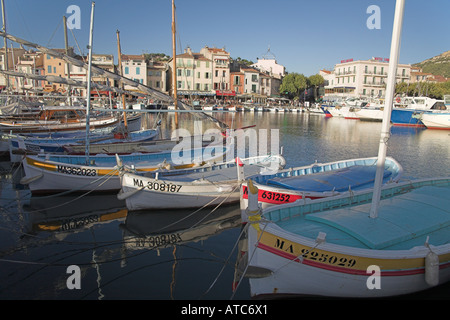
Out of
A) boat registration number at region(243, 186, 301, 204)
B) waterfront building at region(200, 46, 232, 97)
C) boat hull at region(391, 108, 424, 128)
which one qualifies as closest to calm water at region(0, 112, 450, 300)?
boat registration number at region(243, 186, 301, 204)

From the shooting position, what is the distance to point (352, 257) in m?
7.24

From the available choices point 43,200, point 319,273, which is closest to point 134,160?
point 43,200

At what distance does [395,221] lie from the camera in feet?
29.2

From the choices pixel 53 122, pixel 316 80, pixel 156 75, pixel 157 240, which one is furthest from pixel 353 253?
pixel 316 80

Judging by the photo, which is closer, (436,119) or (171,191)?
(171,191)

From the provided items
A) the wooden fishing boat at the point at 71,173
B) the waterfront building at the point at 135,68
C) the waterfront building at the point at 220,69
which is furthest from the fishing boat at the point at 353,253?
the waterfront building at the point at 220,69

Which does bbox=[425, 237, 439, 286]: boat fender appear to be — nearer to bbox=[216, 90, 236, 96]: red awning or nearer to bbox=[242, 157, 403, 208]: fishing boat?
bbox=[242, 157, 403, 208]: fishing boat

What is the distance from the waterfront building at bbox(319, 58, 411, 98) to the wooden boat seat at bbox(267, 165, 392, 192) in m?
85.9

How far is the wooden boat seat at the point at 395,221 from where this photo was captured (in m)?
8.20

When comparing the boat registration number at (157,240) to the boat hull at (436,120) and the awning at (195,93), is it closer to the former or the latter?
the boat hull at (436,120)

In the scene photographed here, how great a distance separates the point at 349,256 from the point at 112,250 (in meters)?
8.25

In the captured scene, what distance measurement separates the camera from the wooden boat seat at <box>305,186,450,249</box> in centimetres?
820

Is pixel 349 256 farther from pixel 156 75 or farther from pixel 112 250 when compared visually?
pixel 156 75
